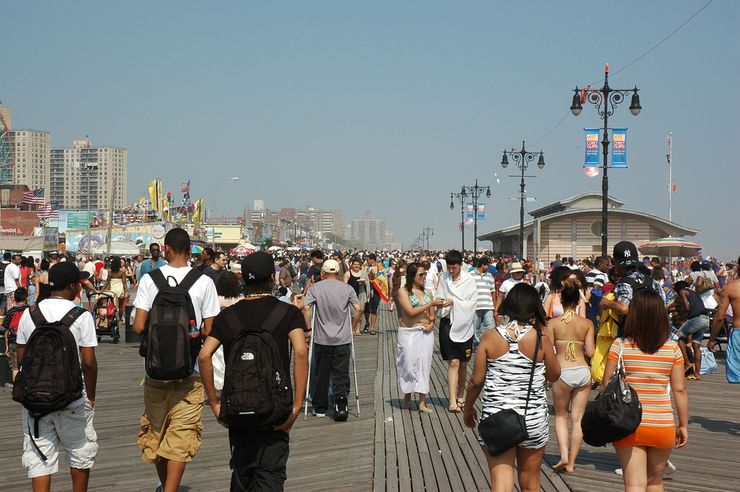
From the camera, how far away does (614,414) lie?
5320 mm

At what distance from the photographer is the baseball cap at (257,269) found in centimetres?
503

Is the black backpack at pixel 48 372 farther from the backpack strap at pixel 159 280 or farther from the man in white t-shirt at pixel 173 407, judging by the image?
the backpack strap at pixel 159 280

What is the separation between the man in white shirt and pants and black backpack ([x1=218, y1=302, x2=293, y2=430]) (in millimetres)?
6333

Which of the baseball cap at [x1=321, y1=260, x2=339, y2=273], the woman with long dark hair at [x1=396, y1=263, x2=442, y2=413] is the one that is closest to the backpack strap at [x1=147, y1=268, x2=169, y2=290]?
the baseball cap at [x1=321, y1=260, x2=339, y2=273]

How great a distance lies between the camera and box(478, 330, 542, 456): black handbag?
519 centimetres

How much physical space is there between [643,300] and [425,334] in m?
5.68

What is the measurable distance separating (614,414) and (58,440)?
365 cm

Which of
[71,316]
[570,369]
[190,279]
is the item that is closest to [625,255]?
[570,369]

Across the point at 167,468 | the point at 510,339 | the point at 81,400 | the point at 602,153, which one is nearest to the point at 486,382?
the point at 510,339

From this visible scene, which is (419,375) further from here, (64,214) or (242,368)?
(64,214)

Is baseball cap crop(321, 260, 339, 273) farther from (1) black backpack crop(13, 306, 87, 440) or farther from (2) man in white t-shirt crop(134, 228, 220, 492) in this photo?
(1) black backpack crop(13, 306, 87, 440)

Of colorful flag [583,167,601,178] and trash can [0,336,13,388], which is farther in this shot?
colorful flag [583,167,601,178]

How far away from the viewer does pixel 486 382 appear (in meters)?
5.43

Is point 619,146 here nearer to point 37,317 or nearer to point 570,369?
point 570,369
